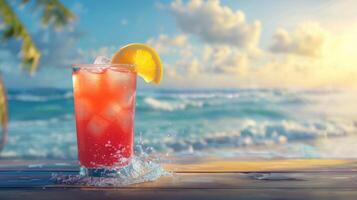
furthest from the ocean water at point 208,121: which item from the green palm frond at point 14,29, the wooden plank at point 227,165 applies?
the green palm frond at point 14,29

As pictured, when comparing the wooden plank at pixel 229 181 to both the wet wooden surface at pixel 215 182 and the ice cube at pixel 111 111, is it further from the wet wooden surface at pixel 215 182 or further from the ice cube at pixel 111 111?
the ice cube at pixel 111 111

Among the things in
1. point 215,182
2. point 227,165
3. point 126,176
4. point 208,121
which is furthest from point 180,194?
point 208,121

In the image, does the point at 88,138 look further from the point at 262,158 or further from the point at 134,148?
the point at 262,158

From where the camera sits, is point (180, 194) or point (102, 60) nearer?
point (180, 194)

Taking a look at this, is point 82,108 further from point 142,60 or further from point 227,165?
point 227,165

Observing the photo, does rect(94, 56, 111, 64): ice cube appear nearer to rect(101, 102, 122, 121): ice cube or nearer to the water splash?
rect(101, 102, 122, 121): ice cube

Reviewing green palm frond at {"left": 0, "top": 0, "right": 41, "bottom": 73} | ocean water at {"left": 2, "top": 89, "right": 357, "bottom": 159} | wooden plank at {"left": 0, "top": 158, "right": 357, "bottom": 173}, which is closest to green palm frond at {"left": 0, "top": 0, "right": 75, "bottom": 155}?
A: green palm frond at {"left": 0, "top": 0, "right": 41, "bottom": 73}
